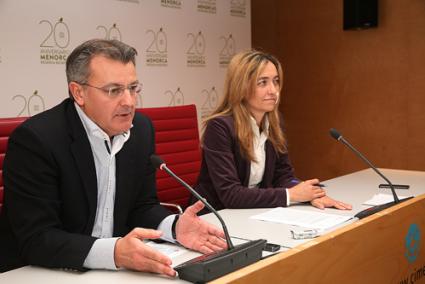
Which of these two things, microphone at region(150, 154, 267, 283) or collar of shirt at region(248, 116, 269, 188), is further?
collar of shirt at region(248, 116, 269, 188)

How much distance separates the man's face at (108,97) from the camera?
1723 mm

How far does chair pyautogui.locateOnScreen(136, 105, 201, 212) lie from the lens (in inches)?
118

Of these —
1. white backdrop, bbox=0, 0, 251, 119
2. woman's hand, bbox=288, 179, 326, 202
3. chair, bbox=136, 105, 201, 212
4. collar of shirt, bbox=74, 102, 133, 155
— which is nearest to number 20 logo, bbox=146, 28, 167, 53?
white backdrop, bbox=0, 0, 251, 119

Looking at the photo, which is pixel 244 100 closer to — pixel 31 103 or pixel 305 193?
pixel 305 193

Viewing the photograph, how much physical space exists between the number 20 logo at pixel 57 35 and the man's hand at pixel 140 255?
230 centimetres

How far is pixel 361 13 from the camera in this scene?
4.68 metres

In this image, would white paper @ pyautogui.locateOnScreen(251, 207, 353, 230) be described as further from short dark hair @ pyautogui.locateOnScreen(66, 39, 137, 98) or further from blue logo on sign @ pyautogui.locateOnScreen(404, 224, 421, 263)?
short dark hair @ pyautogui.locateOnScreen(66, 39, 137, 98)

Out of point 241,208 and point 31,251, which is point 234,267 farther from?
point 241,208

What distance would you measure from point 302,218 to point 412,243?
42 cm

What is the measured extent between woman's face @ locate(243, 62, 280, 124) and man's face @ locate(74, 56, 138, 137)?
103cm

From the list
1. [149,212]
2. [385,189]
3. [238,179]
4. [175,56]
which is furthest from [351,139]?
[149,212]

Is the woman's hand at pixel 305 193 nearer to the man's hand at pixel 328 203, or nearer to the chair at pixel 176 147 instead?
the man's hand at pixel 328 203

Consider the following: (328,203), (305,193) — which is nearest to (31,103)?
(305,193)

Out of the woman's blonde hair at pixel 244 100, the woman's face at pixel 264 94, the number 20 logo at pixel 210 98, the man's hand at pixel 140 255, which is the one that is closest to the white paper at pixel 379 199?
the woman's blonde hair at pixel 244 100
